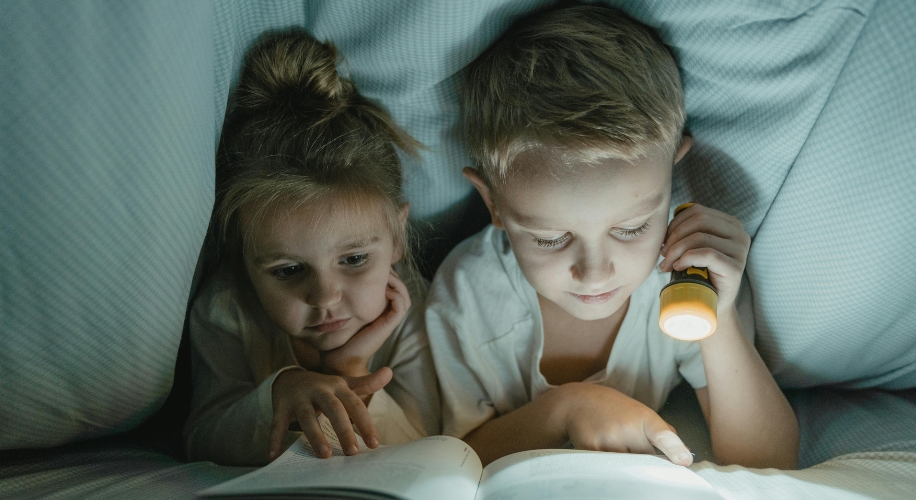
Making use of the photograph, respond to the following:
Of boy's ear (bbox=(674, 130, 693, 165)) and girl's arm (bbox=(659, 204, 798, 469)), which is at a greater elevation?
boy's ear (bbox=(674, 130, 693, 165))

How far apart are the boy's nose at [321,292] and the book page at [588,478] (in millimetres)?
277

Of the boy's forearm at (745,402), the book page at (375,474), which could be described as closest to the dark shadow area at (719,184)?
the boy's forearm at (745,402)

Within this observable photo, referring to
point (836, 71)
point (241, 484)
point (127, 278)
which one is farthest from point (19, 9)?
point (836, 71)

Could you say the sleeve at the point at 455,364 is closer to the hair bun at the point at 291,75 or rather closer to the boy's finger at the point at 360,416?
the boy's finger at the point at 360,416

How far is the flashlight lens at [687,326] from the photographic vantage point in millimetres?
623

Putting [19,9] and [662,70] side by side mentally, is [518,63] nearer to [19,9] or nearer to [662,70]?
[662,70]

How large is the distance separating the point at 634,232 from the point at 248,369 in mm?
551

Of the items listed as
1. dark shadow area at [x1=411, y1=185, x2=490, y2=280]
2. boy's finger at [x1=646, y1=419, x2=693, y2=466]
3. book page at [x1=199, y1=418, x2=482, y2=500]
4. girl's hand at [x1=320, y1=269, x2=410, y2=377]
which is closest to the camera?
book page at [x1=199, y1=418, x2=482, y2=500]

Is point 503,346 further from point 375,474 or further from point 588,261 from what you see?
point 375,474

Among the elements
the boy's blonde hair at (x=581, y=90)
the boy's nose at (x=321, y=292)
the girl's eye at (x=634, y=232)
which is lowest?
the boy's nose at (x=321, y=292)

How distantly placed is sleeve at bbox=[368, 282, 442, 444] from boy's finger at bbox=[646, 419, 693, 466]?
31 centimetres

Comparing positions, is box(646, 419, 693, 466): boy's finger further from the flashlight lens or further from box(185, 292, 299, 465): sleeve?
box(185, 292, 299, 465): sleeve

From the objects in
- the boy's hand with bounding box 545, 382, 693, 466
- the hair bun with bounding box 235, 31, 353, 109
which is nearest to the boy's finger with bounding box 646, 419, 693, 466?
the boy's hand with bounding box 545, 382, 693, 466

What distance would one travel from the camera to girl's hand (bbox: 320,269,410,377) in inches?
34.1
